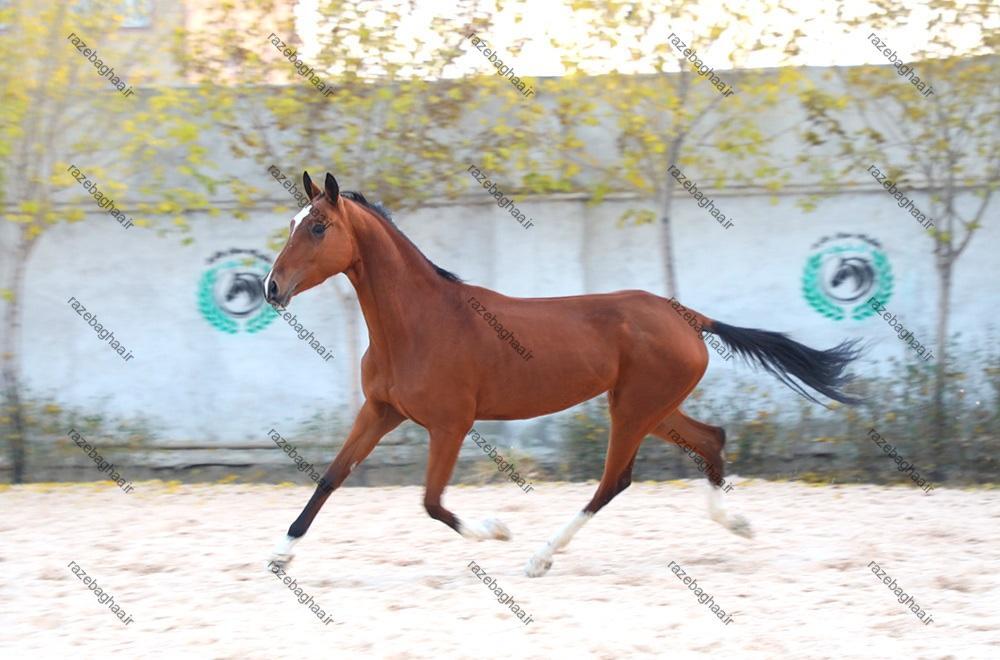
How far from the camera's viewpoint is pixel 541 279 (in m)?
10.9

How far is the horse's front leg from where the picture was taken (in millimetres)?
6023

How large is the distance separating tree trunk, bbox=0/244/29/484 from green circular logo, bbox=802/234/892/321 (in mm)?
6724

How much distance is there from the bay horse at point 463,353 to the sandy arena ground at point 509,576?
40cm

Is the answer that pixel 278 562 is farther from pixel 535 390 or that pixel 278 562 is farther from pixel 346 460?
pixel 535 390

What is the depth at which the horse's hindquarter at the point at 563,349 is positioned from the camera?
6.23 meters

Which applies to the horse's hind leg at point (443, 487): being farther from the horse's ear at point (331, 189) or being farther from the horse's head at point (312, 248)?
the horse's ear at point (331, 189)

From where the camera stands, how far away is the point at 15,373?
9.96 m

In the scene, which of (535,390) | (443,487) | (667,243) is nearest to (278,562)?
(443,487)

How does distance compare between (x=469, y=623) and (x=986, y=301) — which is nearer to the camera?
(x=469, y=623)

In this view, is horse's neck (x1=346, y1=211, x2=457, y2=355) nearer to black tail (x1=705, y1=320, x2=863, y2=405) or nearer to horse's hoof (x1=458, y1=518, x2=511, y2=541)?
horse's hoof (x1=458, y1=518, x2=511, y2=541)

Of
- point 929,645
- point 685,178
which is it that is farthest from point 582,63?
point 929,645

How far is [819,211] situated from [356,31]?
4.47 m

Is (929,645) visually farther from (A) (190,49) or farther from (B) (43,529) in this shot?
(A) (190,49)

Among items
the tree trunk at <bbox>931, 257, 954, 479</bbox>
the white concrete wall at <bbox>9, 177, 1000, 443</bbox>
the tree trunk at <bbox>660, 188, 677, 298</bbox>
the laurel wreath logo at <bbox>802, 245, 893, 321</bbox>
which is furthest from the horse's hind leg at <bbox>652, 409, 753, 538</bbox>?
the laurel wreath logo at <bbox>802, 245, 893, 321</bbox>
